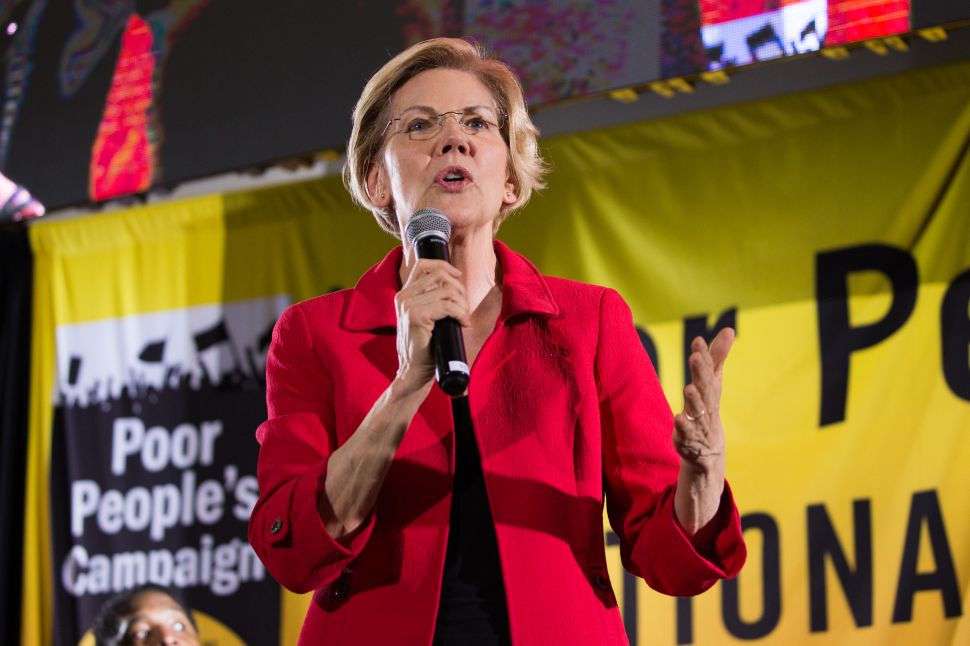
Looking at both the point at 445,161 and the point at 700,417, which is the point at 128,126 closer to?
the point at 445,161

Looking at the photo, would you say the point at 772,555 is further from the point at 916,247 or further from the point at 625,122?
the point at 625,122

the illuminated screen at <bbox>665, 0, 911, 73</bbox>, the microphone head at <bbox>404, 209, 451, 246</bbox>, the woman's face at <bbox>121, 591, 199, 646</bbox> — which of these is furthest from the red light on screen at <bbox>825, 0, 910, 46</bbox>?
the woman's face at <bbox>121, 591, 199, 646</bbox>

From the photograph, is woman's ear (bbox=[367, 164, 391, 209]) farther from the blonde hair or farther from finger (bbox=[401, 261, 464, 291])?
finger (bbox=[401, 261, 464, 291])

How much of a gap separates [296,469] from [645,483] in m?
0.43

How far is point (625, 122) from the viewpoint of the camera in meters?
3.99

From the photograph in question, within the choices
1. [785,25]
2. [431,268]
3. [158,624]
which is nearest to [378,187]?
[431,268]

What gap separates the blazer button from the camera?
1444 millimetres

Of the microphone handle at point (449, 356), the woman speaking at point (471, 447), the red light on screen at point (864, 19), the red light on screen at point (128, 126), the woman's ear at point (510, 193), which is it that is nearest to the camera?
the microphone handle at point (449, 356)

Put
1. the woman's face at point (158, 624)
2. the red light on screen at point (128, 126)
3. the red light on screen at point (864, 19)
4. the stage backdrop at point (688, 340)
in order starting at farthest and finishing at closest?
the red light on screen at point (128, 126) < the woman's face at point (158, 624) < the stage backdrop at point (688, 340) < the red light on screen at point (864, 19)

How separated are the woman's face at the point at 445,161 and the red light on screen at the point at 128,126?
2.50 metres

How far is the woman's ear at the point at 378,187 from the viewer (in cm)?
180

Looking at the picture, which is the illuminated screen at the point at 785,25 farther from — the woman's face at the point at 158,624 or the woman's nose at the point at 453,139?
the woman's face at the point at 158,624

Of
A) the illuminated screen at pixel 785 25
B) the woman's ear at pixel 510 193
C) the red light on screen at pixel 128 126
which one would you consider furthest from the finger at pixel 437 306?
the red light on screen at pixel 128 126

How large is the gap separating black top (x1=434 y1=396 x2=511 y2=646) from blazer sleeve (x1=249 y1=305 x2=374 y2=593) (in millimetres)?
107
